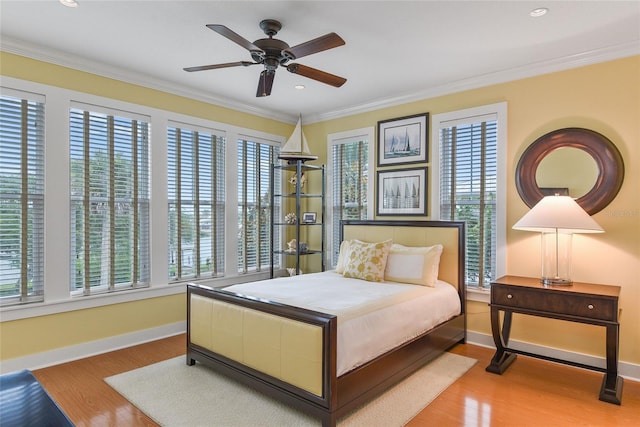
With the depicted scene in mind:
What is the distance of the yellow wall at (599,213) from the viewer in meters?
3.07

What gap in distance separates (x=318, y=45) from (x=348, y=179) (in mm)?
2789

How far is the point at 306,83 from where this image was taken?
402cm

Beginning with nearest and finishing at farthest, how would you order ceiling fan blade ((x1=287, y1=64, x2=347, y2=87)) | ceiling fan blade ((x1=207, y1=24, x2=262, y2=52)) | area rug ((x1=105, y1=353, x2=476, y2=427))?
1. ceiling fan blade ((x1=207, y1=24, x2=262, y2=52))
2. area rug ((x1=105, y1=353, x2=476, y2=427))
3. ceiling fan blade ((x1=287, y1=64, x2=347, y2=87))

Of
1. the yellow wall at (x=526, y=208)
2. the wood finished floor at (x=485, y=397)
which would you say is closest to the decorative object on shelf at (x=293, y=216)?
the yellow wall at (x=526, y=208)

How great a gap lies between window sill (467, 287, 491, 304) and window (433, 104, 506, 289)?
0.05 meters

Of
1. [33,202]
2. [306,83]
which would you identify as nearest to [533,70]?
[306,83]

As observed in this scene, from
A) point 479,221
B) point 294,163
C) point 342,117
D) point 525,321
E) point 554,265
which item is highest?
point 342,117

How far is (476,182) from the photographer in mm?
3896

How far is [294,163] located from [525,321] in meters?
3.17

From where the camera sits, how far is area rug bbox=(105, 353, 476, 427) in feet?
7.82

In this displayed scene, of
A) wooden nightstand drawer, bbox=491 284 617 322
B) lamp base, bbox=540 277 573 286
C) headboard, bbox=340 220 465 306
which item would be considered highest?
headboard, bbox=340 220 465 306

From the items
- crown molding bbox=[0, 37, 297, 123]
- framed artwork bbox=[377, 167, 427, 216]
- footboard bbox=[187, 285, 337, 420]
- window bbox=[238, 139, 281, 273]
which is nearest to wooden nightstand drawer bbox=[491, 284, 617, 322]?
framed artwork bbox=[377, 167, 427, 216]

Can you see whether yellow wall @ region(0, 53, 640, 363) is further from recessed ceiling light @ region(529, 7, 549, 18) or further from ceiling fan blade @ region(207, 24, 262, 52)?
ceiling fan blade @ region(207, 24, 262, 52)

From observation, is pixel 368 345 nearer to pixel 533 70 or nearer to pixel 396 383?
pixel 396 383
